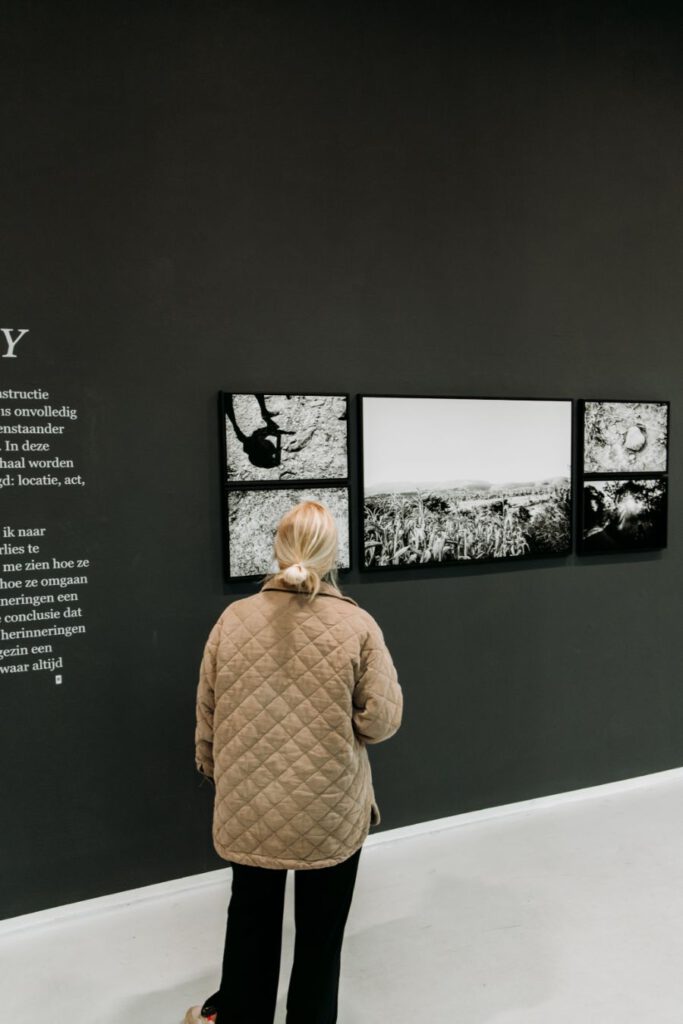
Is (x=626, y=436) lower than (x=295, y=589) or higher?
higher

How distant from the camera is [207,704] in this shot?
1.82 metres

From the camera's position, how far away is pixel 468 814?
3.14 metres

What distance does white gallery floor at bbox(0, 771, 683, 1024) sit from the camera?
208 cm

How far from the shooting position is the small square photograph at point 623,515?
3.27 metres

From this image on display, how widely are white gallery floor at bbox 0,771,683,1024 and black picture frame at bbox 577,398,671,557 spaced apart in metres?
1.21

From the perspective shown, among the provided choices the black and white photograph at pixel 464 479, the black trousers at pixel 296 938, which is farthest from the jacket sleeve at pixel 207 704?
the black and white photograph at pixel 464 479

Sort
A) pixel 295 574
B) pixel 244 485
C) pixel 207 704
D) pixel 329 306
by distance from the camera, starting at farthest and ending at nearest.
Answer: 1. pixel 329 306
2. pixel 244 485
3. pixel 207 704
4. pixel 295 574

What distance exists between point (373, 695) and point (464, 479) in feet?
4.86

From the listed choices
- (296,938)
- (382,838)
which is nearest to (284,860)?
(296,938)

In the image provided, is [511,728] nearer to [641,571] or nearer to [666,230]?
[641,571]

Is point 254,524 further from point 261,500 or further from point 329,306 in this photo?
point 329,306

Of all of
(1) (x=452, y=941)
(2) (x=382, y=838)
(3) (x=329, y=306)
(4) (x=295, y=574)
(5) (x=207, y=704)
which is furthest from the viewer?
(2) (x=382, y=838)

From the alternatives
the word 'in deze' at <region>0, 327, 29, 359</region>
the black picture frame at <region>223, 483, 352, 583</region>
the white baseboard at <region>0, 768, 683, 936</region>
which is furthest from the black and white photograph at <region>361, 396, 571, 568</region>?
the word 'in deze' at <region>0, 327, 29, 359</region>

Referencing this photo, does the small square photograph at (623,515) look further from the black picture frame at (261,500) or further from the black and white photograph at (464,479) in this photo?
the black picture frame at (261,500)
